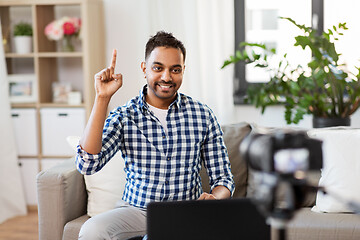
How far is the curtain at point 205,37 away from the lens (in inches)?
149

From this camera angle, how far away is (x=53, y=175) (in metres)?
2.36

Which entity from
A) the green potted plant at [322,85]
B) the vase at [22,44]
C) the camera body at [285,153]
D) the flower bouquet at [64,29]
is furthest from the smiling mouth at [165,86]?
the vase at [22,44]

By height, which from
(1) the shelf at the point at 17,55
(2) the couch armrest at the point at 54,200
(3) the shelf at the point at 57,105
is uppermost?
(1) the shelf at the point at 17,55

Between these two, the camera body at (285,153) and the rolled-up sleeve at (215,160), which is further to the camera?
the rolled-up sleeve at (215,160)

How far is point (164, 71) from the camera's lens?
2.06 metres

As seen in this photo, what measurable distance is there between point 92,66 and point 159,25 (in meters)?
0.55

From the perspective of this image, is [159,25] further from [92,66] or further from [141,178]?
[141,178]

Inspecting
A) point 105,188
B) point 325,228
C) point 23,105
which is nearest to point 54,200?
point 105,188

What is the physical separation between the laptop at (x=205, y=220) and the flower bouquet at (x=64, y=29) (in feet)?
8.79

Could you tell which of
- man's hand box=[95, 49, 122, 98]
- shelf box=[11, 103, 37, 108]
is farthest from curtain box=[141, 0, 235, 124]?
man's hand box=[95, 49, 122, 98]

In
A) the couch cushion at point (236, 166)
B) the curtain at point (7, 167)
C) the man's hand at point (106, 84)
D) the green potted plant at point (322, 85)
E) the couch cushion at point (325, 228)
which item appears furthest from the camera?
the curtain at point (7, 167)

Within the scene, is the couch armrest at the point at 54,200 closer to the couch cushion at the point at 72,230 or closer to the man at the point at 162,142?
Result: the couch cushion at the point at 72,230

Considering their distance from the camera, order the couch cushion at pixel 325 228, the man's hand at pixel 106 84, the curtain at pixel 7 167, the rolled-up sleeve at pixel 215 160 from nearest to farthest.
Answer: the man's hand at pixel 106 84 → the rolled-up sleeve at pixel 215 160 → the couch cushion at pixel 325 228 → the curtain at pixel 7 167

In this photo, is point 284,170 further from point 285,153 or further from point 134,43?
point 134,43
